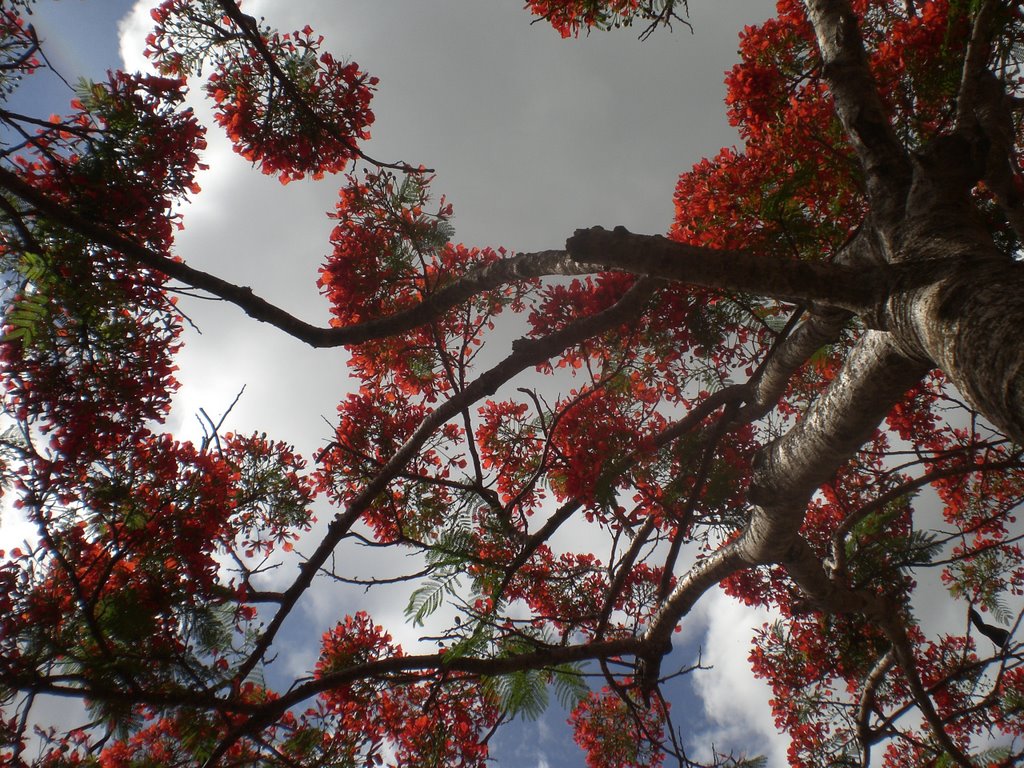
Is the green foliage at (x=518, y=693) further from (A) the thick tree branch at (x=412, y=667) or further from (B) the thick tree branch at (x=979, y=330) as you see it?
(B) the thick tree branch at (x=979, y=330)

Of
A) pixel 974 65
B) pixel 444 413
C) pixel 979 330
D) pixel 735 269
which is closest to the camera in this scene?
pixel 979 330

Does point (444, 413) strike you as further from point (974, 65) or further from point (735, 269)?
point (974, 65)

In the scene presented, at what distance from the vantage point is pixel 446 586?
2344mm

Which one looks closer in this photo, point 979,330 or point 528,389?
point 979,330

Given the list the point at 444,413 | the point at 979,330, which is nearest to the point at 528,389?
the point at 444,413

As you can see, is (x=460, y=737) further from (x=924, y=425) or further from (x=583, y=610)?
(x=924, y=425)

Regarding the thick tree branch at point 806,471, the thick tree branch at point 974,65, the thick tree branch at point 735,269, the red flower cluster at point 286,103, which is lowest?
the thick tree branch at point 806,471

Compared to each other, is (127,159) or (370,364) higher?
(127,159)

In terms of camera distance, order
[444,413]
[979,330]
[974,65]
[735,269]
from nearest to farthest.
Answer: [979,330], [735,269], [974,65], [444,413]


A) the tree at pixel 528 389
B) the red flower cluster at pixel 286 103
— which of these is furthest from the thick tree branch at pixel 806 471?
the red flower cluster at pixel 286 103

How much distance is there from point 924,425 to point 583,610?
9.83 feet

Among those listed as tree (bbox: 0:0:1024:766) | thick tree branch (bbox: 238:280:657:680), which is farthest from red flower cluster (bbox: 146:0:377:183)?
thick tree branch (bbox: 238:280:657:680)

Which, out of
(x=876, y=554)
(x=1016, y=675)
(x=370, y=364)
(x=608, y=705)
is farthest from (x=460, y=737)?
(x=1016, y=675)

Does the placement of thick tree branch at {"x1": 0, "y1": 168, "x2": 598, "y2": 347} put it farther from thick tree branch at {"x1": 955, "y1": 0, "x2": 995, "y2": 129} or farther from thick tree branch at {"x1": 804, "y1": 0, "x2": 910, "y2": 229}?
thick tree branch at {"x1": 955, "y1": 0, "x2": 995, "y2": 129}
